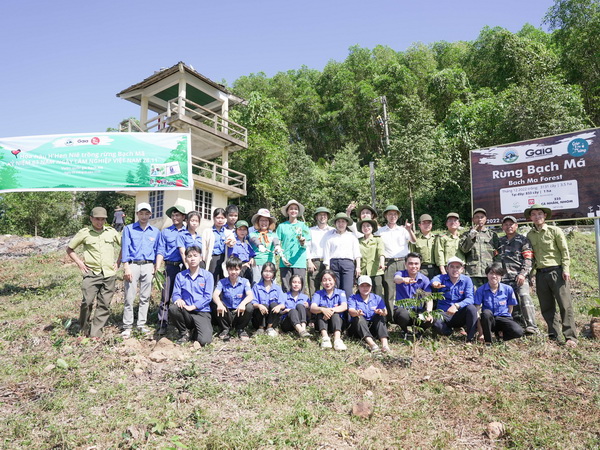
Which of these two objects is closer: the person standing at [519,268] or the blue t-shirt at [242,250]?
the person standing at [519,268]

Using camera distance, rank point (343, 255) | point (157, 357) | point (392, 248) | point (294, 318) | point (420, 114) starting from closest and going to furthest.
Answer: point (157, 357) < point (294, 318) < point (343, 255) < point (392, 248) < point (420, 114)

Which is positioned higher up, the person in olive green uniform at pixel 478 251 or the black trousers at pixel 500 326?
the person in olive green uniform at pixel 478 251

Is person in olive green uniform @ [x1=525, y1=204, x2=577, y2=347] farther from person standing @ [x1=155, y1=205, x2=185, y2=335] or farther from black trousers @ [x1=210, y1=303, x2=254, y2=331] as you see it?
person standing @ [x1=155, y1=205, x2=185, y2=335]

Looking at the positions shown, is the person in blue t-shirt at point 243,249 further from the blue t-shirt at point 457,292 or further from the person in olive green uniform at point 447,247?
the person in olive green uniform at point 447,247

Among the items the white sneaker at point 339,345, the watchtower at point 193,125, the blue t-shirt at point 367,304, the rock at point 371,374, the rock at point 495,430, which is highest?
the watchtower at point 193,125

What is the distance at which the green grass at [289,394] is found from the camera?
336 centimetres

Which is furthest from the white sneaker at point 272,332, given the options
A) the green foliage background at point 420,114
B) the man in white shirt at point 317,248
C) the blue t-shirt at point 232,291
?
the green foliage background at point 420,114

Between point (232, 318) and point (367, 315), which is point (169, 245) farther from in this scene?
point (367, 315)

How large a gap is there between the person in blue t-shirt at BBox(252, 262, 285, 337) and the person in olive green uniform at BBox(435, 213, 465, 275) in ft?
8.48

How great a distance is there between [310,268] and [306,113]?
2679 centimetres

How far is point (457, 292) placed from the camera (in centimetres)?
589

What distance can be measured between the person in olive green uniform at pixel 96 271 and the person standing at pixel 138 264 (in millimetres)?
254

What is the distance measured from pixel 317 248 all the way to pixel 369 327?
155 centimetres

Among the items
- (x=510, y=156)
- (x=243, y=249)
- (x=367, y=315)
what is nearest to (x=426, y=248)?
(x=367, y=315)
